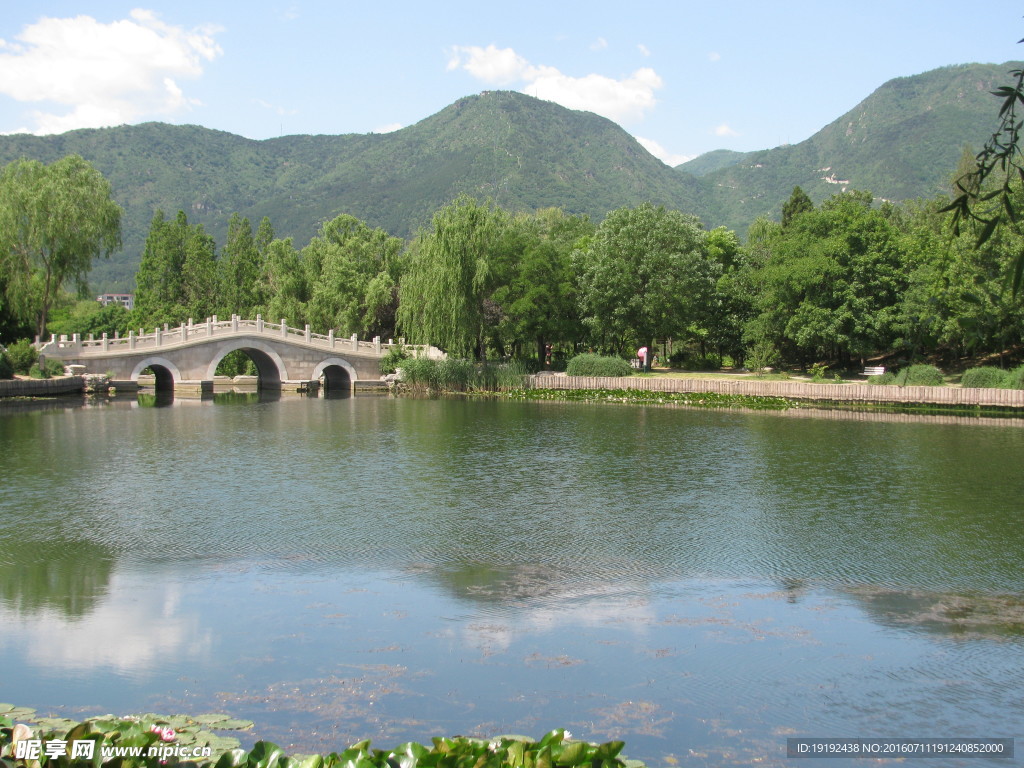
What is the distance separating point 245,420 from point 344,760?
96.0 feet

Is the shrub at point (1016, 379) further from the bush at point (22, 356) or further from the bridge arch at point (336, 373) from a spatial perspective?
the bush at point (22, 356)

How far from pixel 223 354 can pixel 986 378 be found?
3743 centimetres

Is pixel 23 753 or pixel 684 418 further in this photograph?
pixel 684 418

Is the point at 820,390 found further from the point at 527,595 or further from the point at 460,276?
the point at 527,595

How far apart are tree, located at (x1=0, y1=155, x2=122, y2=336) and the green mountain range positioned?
81.0m

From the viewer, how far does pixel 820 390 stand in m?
39.2

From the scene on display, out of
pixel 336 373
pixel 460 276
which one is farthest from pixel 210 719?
pixel 336 373

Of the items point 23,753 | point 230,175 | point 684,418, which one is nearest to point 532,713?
point 23,753

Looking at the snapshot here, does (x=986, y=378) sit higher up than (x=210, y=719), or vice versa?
(x=986, y=378)

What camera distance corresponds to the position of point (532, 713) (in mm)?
7852

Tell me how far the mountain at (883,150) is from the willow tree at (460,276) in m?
86.5

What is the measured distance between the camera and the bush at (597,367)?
46.2 meters

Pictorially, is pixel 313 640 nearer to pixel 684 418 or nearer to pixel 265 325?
pixel 684 418

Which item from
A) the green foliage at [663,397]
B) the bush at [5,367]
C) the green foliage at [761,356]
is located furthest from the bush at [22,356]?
the green foliage at [761,356]
